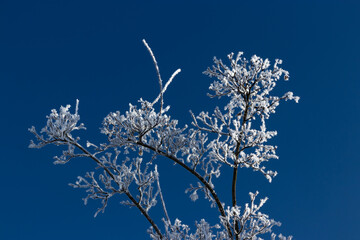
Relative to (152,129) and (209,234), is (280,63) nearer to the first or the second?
(152,129)

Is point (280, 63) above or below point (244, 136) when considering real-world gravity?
above

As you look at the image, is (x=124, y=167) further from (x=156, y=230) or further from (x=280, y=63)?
(x=280, y=63)

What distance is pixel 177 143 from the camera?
7246 millimetres

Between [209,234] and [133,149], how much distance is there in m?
2.47

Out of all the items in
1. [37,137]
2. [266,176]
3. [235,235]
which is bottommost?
[235,235]

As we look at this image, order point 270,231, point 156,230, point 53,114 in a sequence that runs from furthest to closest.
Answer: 1. point 156,230
2. point 270,231
3. point 53,114

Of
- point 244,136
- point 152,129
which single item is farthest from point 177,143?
point 244,136

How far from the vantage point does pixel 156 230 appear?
25.2ft

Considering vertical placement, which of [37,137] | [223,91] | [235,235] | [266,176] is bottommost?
[235,235]

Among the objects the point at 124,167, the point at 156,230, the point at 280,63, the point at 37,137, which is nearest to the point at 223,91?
the point at 280,63

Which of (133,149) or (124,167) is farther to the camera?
(124,167)

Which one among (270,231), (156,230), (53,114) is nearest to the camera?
(53,114)

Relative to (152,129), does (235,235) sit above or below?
below

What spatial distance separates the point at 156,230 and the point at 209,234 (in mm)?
1372
